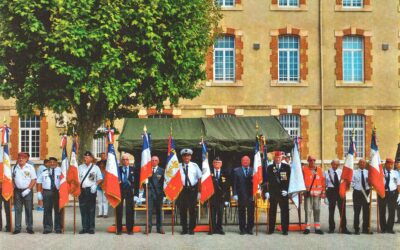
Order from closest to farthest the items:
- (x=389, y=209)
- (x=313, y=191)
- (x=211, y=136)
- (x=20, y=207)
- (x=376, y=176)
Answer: (x=20, y=207), (x=376, y=176), (x=313, y=191), (x=389, y=209), (x=211, y=136)

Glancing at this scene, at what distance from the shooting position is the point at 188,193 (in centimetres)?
1736

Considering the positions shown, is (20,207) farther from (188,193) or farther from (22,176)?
(188,193)

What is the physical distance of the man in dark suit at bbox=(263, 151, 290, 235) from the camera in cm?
1706

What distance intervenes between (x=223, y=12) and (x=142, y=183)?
58.1 ft

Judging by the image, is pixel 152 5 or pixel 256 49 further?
pixel 256 49

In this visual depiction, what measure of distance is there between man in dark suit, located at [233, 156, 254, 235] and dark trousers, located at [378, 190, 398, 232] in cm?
316

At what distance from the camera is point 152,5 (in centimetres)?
2269

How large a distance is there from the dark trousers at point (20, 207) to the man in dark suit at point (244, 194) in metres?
4.82

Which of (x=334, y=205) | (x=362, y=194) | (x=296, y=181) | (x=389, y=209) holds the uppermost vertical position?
(x=296, y=181)

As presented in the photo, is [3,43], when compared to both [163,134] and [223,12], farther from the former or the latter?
[223,12]

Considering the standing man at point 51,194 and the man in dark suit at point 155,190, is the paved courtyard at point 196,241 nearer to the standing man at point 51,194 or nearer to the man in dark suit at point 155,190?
the standing man at point 51,194

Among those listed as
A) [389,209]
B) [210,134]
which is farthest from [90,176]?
[389,209]

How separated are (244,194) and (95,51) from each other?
318 inches

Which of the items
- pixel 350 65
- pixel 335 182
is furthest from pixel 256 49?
pixel 335 182
